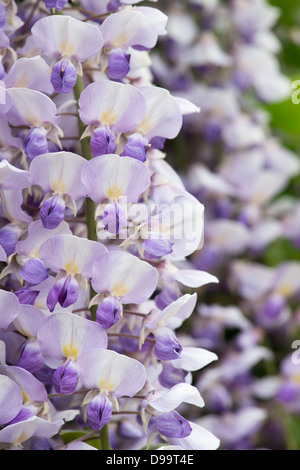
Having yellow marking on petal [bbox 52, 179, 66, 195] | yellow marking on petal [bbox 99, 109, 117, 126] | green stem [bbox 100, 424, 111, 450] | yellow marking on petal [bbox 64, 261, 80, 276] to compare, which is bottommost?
green stem [bbox 100, 424, 111, 450]

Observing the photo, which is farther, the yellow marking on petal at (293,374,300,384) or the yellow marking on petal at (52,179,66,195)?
the yellow marking on petal at (293,374,300,384)

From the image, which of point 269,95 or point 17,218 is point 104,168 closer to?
point 17,218

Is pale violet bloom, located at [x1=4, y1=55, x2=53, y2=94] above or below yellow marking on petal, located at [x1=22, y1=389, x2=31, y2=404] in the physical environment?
above

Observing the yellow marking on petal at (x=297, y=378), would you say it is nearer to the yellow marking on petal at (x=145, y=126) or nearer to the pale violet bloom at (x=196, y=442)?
the pale violet bloom at (x=196, y=442)

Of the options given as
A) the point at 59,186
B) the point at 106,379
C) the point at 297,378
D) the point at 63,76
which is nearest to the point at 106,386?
the point at 106,379

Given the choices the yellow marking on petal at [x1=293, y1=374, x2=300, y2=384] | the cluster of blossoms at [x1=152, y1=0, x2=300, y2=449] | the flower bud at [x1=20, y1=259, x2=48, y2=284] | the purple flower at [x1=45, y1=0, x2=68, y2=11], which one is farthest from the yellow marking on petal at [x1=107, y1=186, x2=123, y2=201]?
the yellow marking on petal at [x1=293, y1=374, x2=300, y2=384]

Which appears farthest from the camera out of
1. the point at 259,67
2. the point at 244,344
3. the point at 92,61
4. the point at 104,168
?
the point at 259,67

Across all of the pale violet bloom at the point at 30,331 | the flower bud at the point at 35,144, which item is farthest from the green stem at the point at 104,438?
the flower bud at the point at 35,144

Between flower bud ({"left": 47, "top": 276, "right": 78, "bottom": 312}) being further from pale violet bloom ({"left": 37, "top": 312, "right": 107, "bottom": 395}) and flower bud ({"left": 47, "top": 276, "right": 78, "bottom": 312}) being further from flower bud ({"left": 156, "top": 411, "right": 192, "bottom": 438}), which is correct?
flower bud ({"left": 156, "top": 411, "right": 192, "bottom": 438})

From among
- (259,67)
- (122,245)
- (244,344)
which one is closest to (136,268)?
(122,245)
